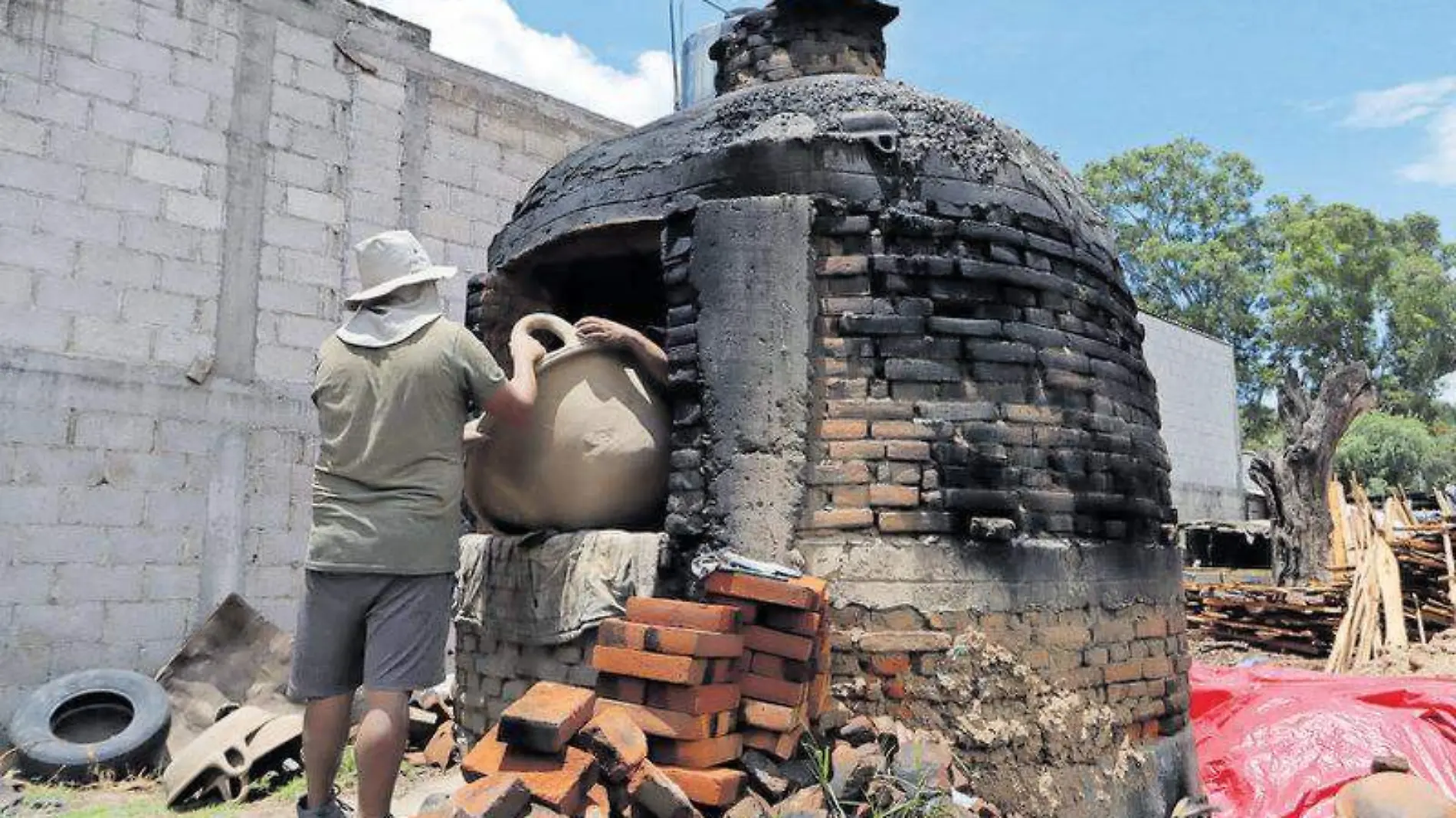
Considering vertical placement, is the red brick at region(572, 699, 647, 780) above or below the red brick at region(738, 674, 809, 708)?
below

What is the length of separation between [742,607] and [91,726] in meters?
4.89

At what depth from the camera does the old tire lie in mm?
5484

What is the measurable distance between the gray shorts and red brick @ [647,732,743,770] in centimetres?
63

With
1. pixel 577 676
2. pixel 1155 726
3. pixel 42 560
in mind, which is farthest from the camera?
pixel 42 560

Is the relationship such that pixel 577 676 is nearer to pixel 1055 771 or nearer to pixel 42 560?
pixel 1055 771

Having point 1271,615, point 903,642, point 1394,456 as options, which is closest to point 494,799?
point 903,642

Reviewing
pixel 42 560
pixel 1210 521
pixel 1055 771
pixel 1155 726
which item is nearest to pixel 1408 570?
pixel 1210 521

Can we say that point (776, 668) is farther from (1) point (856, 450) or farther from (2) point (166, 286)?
(2) point (166, 286)

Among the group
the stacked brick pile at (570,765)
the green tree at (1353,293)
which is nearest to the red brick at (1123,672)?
the stacked brick pile at (570,765)

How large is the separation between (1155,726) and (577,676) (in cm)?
222

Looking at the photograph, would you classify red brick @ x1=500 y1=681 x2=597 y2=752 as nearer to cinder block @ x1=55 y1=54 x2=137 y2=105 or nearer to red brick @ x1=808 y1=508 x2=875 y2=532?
red brick @ x1=808 y1=508 x2=875 y2=532

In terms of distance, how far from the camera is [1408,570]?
1008 cm

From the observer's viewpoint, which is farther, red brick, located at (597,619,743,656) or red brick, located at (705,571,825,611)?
red brick, located at (705,571,825,611)

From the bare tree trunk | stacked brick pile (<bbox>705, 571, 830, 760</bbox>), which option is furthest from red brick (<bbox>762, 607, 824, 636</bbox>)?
the bare tree trunk
